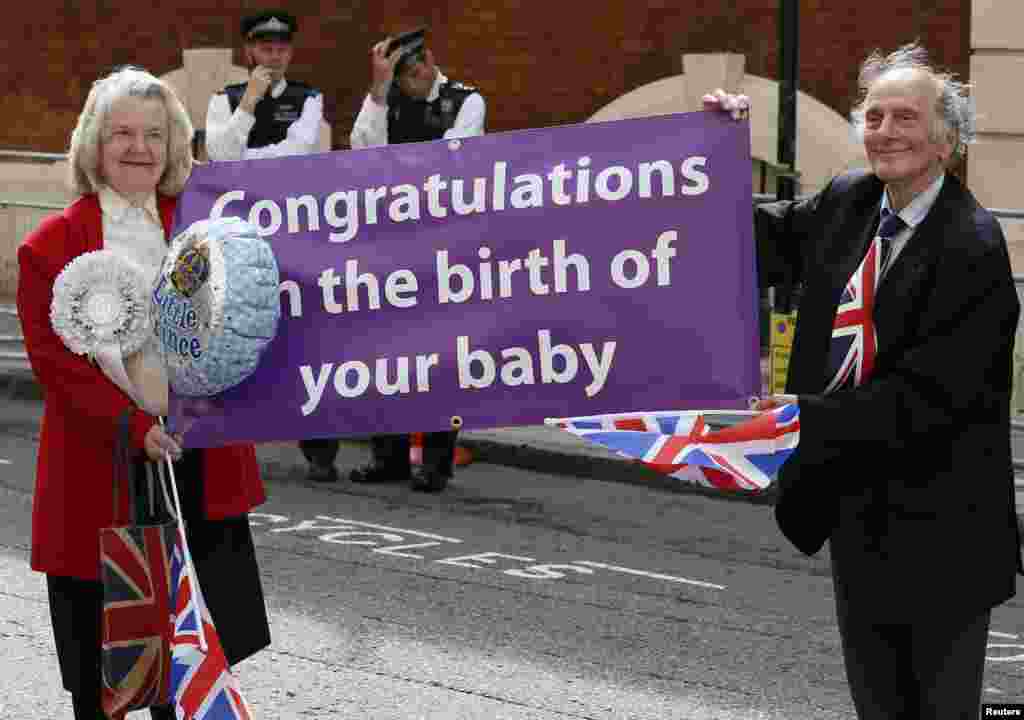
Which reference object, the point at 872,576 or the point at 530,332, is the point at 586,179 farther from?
the point at 872,576

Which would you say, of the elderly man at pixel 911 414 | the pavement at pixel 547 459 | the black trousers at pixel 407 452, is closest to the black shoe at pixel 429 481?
the black trousers at pixel 407 452

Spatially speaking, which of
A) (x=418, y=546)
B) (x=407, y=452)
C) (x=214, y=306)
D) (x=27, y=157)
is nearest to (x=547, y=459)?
(x=407, y=452)

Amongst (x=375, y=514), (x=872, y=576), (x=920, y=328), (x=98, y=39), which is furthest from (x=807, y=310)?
(x=98, y=39)

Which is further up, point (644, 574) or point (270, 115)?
point (270, 115)

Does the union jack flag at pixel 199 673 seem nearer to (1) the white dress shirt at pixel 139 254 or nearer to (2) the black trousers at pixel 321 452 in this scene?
(1) the white dress shirt at pixel 139 254

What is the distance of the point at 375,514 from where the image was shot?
942 centimetres

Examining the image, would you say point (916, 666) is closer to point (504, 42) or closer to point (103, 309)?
point (103, 309)

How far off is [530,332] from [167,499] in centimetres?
94

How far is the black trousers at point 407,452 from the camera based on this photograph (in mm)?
9953

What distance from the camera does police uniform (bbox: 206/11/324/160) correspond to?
10.3 m

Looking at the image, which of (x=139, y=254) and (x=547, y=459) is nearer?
(x=139, y=254)

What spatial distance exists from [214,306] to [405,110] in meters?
6.04

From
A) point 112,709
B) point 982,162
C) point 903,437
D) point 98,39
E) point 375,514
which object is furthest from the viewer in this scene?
point 98,39

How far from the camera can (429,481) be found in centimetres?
1003
